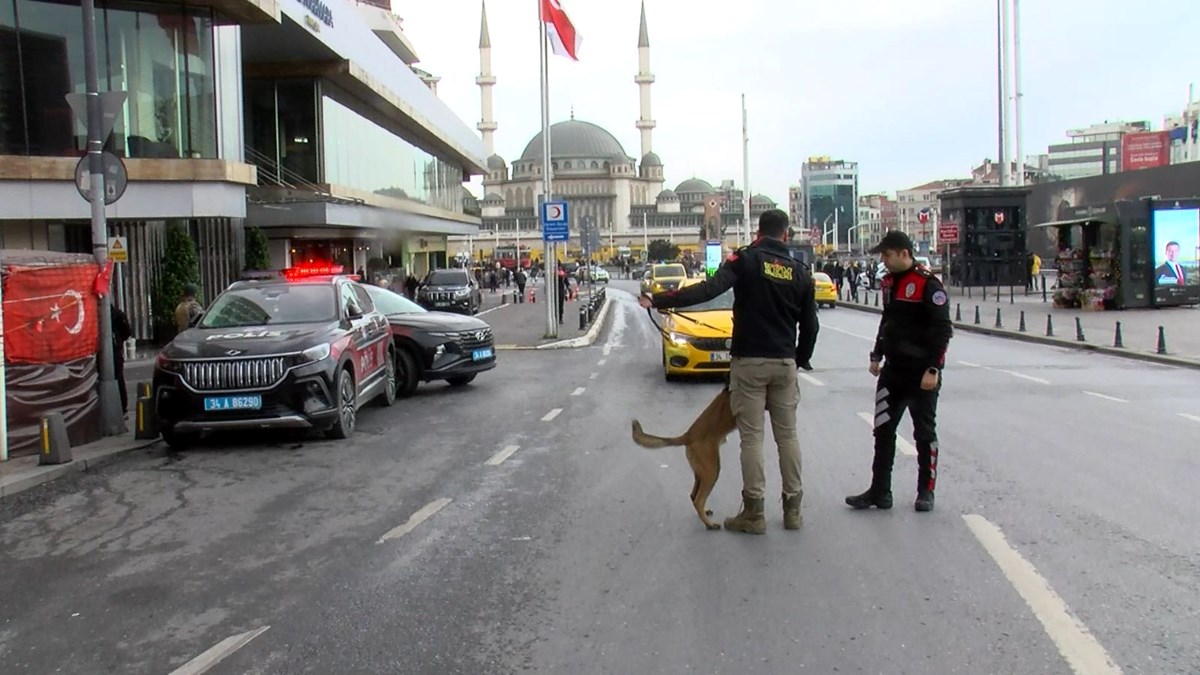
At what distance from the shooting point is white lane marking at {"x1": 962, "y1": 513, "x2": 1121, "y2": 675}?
4.41m

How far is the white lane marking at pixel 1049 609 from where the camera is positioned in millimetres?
4410

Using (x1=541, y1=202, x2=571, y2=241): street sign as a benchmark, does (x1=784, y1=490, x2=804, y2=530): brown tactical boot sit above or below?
below

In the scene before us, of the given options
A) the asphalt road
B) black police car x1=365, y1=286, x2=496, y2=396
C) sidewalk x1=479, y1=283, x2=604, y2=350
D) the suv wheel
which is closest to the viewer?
the asphalt road

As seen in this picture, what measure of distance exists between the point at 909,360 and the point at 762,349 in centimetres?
120

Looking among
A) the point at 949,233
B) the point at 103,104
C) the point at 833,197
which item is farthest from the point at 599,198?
the point at 103,104

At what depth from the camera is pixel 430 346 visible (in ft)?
48.5

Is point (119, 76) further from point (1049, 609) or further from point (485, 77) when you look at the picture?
point (485, 77)

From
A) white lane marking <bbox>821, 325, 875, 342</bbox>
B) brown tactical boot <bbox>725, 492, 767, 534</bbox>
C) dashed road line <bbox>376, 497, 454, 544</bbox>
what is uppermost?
brown tactical boot <bbox>725, 492, 767, 534</bbox>

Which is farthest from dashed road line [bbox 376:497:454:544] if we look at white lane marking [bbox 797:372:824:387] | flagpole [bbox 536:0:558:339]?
flagpole [bbox 536:0:558:339]

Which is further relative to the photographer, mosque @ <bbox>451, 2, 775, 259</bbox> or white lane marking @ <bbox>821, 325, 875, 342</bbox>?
mosque @ <bbox>451, 2, 775, 259</bbox>

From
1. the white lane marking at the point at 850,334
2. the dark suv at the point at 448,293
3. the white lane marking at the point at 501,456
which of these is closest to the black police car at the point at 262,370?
the white lane marking at the point at 501,456

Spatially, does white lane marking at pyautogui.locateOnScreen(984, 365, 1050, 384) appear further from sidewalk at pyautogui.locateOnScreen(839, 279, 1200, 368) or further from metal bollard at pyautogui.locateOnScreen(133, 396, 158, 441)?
metal bollard at pyautogui.locateOnScreen(133, 396, 158, 441)

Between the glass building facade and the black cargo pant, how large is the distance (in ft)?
63.0

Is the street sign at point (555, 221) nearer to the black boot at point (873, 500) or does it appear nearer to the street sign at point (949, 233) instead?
the black boot at point (873, 500)
